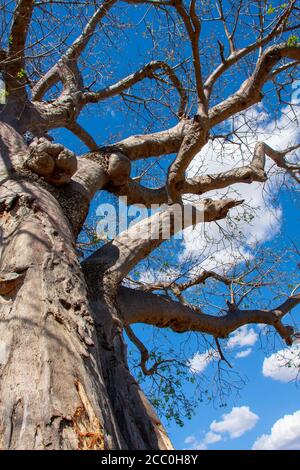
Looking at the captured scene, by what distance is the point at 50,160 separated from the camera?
267 cm

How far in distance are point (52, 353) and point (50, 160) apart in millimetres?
1511

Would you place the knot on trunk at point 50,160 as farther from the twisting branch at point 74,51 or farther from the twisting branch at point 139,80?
the twisting branch at point 139,80

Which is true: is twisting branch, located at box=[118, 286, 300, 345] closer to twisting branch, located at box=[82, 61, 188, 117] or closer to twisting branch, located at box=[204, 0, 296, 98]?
twisting branch, located at box=[204, 0, 296, 98]

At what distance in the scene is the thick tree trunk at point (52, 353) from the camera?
125cm

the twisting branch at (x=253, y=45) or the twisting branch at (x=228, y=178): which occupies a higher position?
the twisting branch at (x=253, y=45)

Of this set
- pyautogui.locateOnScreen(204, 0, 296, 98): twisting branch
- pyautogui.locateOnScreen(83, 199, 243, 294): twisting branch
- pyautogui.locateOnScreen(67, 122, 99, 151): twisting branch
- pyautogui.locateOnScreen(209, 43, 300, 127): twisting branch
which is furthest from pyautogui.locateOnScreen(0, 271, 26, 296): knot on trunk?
pyautogui.locateOnScreen(67, 122, 99, 151): twisting branch

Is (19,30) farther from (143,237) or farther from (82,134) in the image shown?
(143,237)

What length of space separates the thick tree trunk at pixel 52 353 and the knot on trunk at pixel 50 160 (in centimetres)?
18

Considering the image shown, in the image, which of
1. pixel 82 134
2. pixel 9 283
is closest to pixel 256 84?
pixel 82 134

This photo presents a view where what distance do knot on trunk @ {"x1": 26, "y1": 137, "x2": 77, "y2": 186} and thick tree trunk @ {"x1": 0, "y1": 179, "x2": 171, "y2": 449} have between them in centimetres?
18

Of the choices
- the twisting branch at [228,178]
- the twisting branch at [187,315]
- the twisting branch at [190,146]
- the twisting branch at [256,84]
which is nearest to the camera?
the twisting branch at [187,315]

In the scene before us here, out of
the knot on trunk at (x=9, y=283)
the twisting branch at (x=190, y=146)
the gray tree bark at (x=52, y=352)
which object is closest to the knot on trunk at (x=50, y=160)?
the gray tree bark at (x=52, y=352)

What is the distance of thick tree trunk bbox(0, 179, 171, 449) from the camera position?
1253 millimetres
